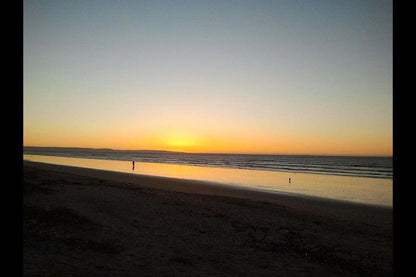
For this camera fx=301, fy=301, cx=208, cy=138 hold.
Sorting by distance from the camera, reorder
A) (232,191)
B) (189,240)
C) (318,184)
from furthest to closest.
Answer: (318,184)
(232,191)
(189,240)

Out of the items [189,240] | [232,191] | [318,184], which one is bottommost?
[318,184]

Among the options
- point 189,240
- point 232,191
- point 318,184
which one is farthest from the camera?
point 318,184

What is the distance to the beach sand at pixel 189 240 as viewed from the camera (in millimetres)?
6781

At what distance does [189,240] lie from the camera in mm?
8883

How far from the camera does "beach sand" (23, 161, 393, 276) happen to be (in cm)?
678

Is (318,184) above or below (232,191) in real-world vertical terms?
below

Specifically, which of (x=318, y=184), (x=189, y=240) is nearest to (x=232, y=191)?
(x=318, y=184)

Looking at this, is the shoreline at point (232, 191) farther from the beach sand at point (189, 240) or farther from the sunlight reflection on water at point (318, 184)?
the beach sand at point (189, 240)

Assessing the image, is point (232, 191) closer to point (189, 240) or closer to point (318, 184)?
point (318, 184)

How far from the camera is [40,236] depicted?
800cm

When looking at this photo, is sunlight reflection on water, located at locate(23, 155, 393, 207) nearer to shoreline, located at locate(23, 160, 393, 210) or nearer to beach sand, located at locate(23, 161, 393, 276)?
shoreline, located at locate(23, 160, 393, 210)

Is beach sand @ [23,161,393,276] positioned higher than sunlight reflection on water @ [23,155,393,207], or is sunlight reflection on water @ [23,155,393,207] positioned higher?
beach sand @ [23,161,393,276]

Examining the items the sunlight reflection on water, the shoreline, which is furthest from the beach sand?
the sunlight reflection on water

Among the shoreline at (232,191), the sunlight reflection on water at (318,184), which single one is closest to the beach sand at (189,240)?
the shoreline at (232,191)
